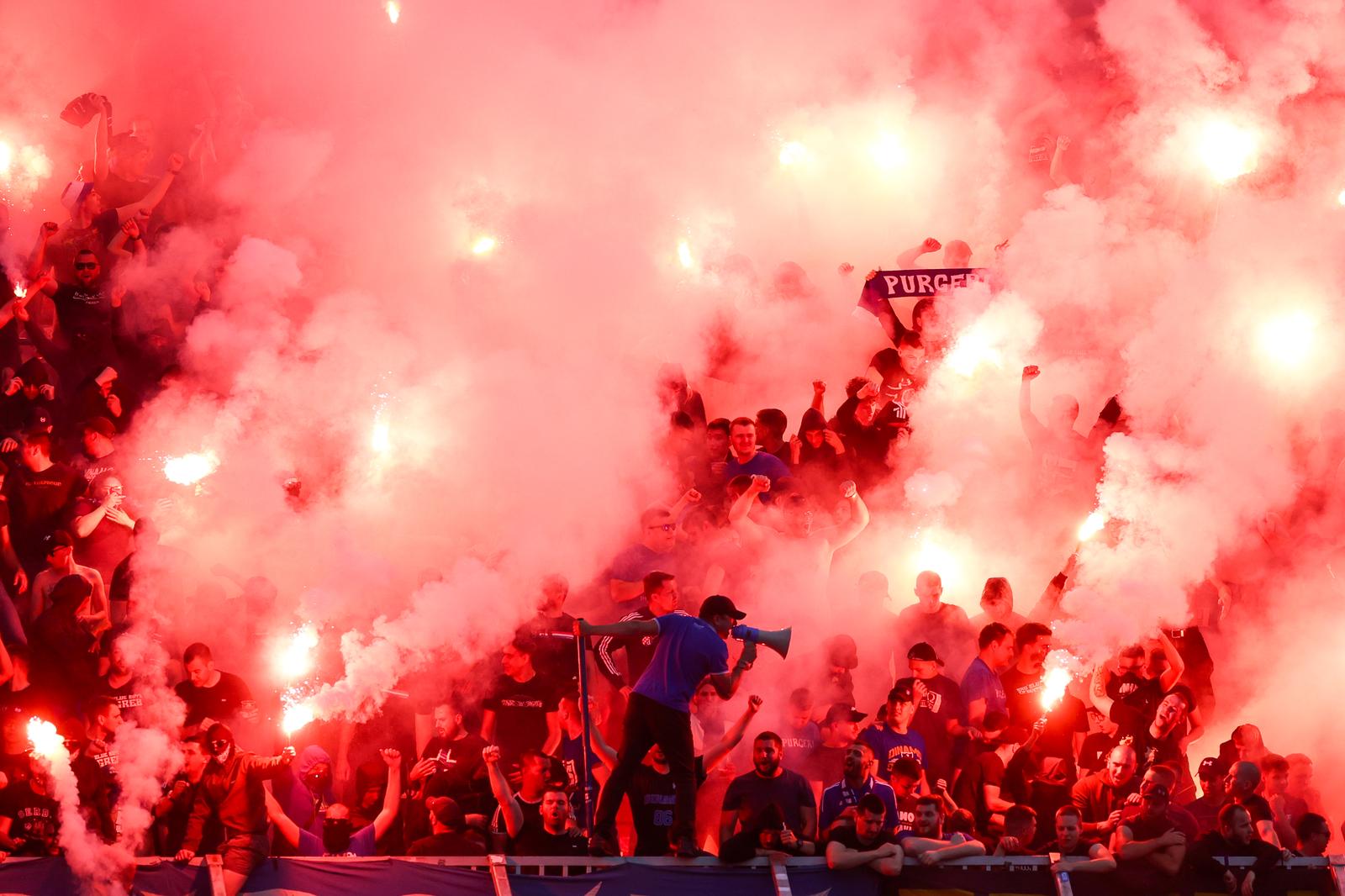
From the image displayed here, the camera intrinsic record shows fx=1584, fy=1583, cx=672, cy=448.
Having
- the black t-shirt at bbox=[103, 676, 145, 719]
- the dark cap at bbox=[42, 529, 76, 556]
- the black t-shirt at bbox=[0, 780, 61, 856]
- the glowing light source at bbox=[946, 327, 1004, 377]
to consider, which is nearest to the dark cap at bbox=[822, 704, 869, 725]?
the black t-shirt at bbox=[103, 676, 145, 719]

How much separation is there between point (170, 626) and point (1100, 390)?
611 cm

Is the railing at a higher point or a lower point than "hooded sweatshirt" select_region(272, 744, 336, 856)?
lower

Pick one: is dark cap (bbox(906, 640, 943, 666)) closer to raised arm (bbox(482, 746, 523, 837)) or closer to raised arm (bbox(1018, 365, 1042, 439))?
raised arm (bbox(482, 746, 523, 837))

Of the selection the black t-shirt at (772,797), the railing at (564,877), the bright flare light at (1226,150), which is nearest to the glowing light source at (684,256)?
the bright flare light at (1226,150)

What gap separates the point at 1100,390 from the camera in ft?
34.9

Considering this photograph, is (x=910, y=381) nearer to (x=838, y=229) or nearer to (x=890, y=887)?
(x=838, y=229)

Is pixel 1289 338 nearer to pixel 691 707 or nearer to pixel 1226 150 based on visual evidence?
pixel 1226 150

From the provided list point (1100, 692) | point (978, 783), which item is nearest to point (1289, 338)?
point (1100, 692)

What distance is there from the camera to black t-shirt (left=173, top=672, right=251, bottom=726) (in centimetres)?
764

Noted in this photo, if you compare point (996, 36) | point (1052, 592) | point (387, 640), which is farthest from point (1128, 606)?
point (996, 36)

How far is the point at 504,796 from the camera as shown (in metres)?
6.79

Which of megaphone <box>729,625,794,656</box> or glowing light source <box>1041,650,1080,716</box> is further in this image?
glowing light source <box>1041,650,1080,716</box>

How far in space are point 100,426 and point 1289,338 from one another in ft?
24.1

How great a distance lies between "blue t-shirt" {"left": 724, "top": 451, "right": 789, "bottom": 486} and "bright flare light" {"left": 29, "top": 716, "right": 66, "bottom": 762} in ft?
12.7
